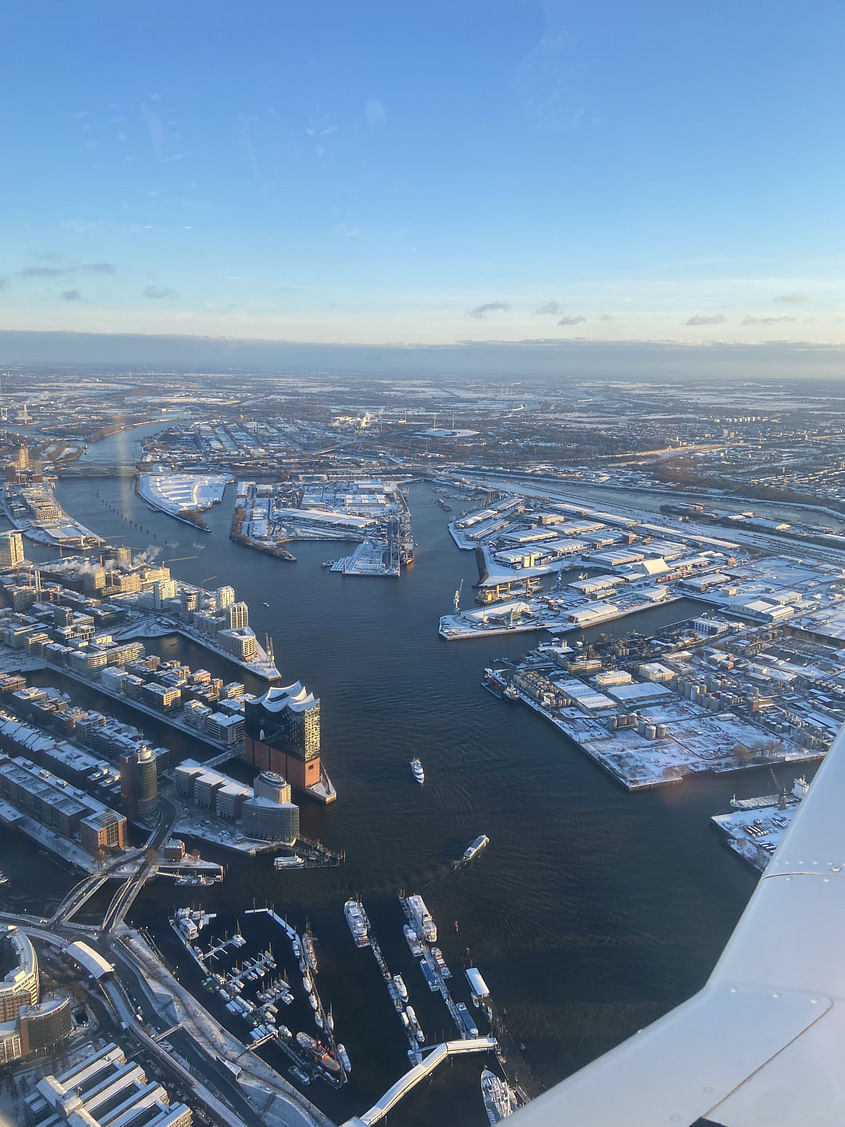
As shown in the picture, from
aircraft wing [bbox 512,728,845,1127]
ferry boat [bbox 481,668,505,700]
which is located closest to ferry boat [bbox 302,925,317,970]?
ferry boat [bbox 481,668,505,700]

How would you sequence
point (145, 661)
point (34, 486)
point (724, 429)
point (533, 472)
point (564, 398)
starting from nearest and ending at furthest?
point (145, 661) < point (34, 486) < point (533, 472) < point (724, 429) < point (564, 398)

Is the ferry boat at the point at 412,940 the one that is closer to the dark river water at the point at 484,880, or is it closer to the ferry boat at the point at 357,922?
the dark river water at the point at 484,880

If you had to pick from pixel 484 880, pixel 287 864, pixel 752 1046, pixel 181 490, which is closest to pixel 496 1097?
pixel 484 880

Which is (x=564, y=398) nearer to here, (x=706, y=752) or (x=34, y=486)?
(x=34, y=486)

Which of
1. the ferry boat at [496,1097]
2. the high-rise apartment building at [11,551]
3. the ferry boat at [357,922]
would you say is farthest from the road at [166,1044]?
the high-rise apartment building at [11,551]

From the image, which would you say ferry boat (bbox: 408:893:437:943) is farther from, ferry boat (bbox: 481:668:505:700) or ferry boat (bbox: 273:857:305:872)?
ferry boat (bbox: 481:668:505:700)

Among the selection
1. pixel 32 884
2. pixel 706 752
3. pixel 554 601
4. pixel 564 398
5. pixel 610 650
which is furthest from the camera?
pixel 564 398

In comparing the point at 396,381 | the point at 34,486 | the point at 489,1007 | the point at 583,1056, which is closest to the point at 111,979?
the point at 489,1007

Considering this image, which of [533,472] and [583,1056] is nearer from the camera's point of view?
[583,1056]
